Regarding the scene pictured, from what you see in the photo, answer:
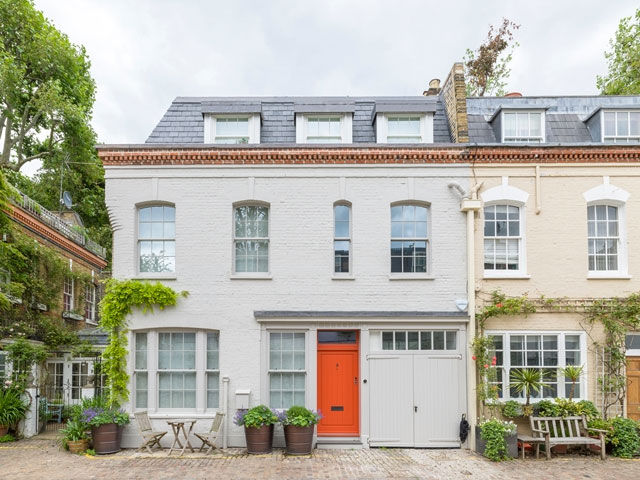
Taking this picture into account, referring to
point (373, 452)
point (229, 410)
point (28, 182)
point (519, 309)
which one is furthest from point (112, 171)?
point (28, 182)

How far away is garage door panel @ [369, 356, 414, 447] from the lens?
43.1 feet

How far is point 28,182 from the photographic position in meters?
28.0

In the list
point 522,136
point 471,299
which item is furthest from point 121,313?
point 522,136

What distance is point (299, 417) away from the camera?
12180 mm

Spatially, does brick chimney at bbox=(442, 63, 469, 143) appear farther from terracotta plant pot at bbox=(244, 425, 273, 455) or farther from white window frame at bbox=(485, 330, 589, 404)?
terracotta plant pot at bbox=(244, 425, 273, 455)

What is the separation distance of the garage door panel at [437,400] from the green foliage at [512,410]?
1.03m

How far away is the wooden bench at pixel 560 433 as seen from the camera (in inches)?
476

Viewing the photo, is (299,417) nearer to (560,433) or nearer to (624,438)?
(560,433)

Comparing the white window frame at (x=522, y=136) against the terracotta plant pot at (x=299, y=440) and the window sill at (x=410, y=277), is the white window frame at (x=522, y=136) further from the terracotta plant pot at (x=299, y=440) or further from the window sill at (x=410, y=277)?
the terracotta plant pot at (x=299, y=440)

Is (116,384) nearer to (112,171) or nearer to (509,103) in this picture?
(112,171)

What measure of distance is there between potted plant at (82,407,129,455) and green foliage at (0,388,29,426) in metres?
2.90

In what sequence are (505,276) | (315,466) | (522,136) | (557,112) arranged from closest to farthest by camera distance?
(315,466) < (505,276) < (522,136) < (557,112)

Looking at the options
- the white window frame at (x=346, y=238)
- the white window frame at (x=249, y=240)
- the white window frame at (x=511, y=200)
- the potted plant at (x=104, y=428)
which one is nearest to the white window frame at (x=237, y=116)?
the white window frame at (x=249, y=240)

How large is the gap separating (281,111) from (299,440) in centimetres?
845
